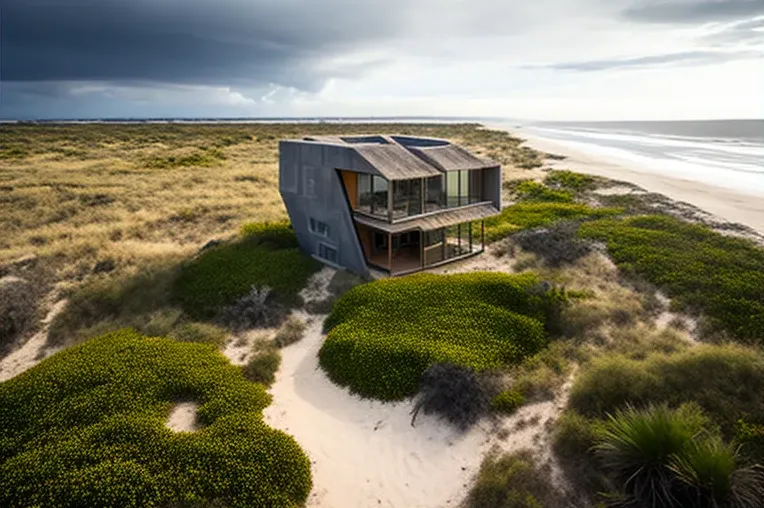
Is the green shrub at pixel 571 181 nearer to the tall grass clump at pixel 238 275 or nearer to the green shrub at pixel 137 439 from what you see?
the tall grass clump at pixel 238 275

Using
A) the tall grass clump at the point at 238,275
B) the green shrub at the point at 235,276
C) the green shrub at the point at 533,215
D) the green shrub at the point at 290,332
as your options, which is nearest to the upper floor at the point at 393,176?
the tall grass clump at the point at 238,275

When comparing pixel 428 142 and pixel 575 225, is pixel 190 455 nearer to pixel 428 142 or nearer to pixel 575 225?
pixel 428 142

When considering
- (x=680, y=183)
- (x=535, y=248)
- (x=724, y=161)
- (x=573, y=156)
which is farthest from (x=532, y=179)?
(x=724, y=161)

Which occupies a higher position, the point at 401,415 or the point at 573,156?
the point at 573,156

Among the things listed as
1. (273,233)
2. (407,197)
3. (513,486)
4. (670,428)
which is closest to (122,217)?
(273,233)

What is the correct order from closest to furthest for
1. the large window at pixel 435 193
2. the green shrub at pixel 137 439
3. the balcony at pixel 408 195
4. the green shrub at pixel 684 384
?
the green shrub at pixel 137 439, the green shrub at pixel 684 384, the balcony at pixel 408 195, the large window at pixel 435 193
